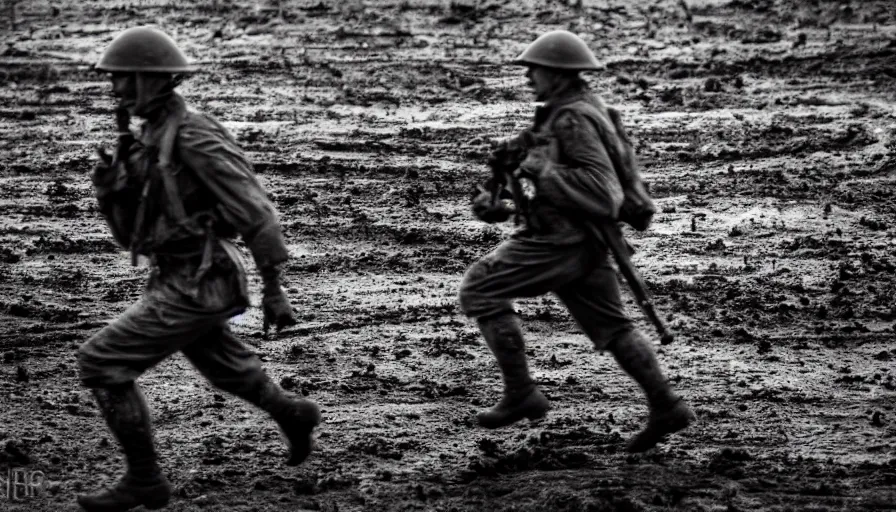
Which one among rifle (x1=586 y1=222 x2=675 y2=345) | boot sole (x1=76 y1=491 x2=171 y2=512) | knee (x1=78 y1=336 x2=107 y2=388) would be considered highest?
rifle (x1=586 y1=222 x2=675 y2=345)

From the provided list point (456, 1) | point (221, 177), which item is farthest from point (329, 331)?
point (456, 1)

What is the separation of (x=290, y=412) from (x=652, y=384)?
188 centimetres

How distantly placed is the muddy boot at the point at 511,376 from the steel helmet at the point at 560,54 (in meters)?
1.34

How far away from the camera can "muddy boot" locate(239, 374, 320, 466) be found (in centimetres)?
644

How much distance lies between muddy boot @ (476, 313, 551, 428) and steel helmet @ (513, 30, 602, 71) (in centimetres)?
134

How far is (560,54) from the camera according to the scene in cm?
651

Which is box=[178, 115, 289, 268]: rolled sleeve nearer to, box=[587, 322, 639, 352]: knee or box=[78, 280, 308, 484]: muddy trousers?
box=[78, 280, 308, 484]: muddy trousers

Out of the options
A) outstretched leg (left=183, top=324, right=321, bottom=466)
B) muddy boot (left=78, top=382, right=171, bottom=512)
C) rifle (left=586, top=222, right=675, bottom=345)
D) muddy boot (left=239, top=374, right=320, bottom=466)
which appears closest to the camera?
muddy boot (left=78, top=382, right=171, bottom=512)

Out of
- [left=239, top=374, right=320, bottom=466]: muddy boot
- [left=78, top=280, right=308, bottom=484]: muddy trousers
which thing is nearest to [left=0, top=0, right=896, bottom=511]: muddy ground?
[left=239, top=374, right=320, bottom=466]: muddy boot

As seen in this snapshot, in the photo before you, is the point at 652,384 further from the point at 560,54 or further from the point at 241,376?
the point at 241,376

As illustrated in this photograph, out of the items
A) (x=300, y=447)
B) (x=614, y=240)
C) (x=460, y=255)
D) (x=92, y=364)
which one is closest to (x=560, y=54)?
(x=614, y=240)

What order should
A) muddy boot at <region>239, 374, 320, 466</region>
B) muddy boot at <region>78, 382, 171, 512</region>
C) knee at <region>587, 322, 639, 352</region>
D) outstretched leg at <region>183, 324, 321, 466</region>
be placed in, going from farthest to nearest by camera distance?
knee at <region>587, 322, 639, 352</region> → muddy boot at <region>239, 374, 320, 466</region> → outstretched leg at <region>183, 324, 321, 466</region> → muddy boot at <region>78, 382, 171, 512</region>

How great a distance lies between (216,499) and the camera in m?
6.60

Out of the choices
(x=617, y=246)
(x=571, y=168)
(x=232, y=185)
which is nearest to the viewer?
(x=232, y=185)
